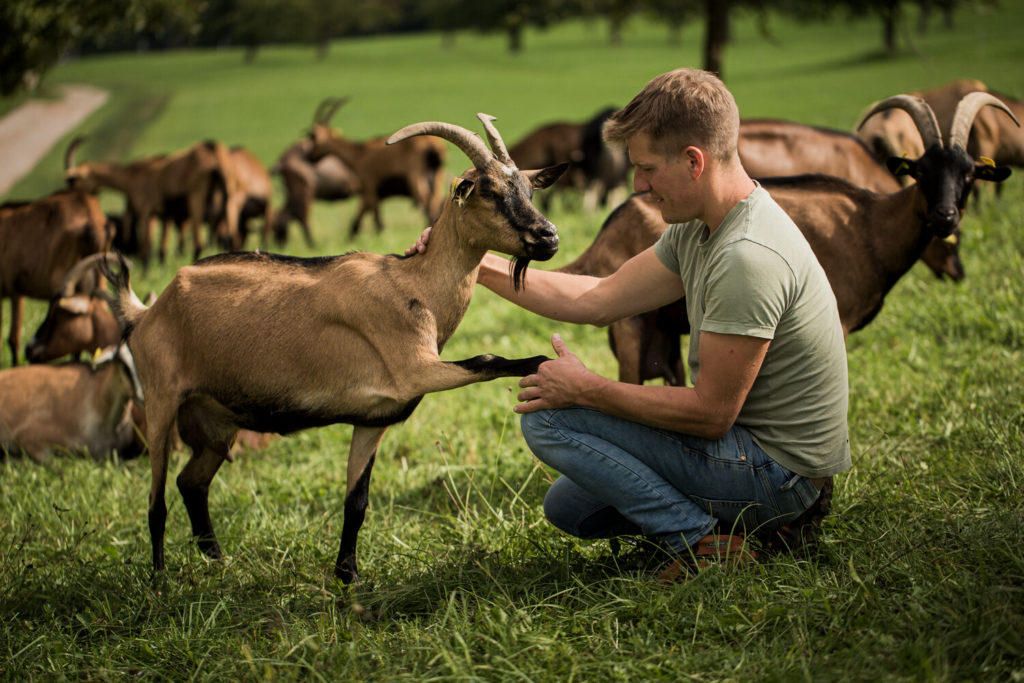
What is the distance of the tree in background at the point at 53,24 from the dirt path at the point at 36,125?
40.6 ft

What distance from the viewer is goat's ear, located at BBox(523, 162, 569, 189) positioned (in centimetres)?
335

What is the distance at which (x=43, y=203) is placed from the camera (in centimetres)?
764

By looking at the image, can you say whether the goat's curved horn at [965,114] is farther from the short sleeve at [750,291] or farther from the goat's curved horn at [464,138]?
the goat's curved horn at [464,138]

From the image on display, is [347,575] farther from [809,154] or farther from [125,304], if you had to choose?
[809,154]

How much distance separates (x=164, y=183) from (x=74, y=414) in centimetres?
603

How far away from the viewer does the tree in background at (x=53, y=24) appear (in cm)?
920

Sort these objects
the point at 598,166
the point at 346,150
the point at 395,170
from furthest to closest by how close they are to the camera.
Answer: the point at 346,150 < the point at 598,166 < the point at 395,170

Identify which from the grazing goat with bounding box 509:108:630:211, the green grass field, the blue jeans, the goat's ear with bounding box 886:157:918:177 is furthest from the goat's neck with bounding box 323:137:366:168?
the blue jeans

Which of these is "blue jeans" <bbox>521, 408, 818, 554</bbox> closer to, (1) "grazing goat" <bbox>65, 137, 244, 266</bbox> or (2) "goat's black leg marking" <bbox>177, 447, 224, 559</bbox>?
(2) "goat's black leg marking" <bbox>177, 447, 224, 559</bbox>

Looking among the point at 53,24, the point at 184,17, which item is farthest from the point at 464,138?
the point at 184,17

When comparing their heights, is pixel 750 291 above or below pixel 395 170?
above

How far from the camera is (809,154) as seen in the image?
7.07m

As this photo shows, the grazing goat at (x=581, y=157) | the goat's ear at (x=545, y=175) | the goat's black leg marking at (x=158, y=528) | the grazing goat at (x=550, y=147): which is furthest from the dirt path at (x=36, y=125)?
the goat's ear at (x=545, y=175)

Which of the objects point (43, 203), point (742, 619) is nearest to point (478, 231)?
point (742, 619)
